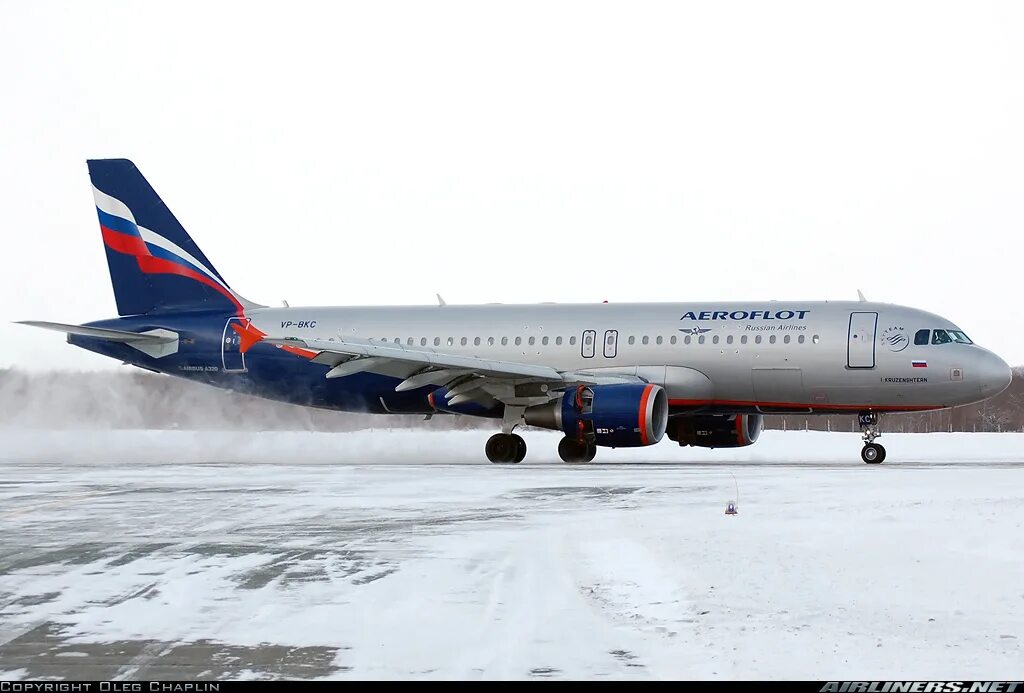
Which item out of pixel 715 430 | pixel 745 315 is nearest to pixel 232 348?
pixel 715 430

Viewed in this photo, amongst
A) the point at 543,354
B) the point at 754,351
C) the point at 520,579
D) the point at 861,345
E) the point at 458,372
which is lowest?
the point at 520,579

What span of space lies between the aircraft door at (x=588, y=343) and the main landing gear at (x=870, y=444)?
6655 mm

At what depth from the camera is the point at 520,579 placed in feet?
34.0

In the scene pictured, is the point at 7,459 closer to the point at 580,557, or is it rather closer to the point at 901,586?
the point at 580,557

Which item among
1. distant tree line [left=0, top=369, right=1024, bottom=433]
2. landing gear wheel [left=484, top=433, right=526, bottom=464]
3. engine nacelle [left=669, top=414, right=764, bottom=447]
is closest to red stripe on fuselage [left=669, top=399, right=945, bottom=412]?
engine nacelle [left=669, top=414, right=764, bottom=447]

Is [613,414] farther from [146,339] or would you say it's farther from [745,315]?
[146,339]

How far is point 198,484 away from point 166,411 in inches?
730

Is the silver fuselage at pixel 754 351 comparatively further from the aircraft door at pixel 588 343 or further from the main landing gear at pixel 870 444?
the main landing gear at pixel 870 444

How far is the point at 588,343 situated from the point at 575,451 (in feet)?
8.88

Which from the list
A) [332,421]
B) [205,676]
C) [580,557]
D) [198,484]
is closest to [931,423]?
[332,421]

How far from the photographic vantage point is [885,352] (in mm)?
27438

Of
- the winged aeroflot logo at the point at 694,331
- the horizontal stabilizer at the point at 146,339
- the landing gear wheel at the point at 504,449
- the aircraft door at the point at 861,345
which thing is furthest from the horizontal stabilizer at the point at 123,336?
the aircraft door at the point at 861,345

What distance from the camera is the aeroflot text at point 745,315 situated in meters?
28.7

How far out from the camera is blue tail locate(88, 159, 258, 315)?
34656 mm
